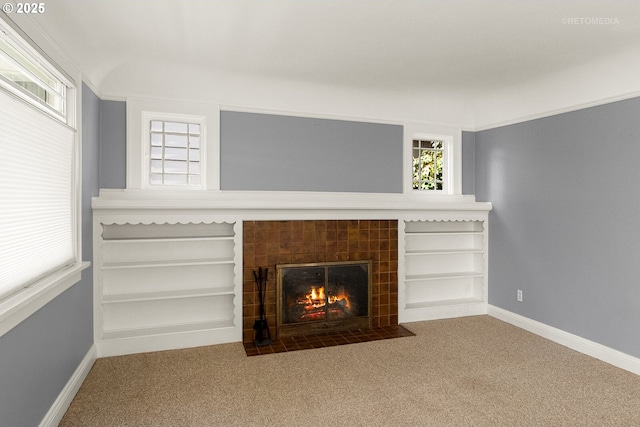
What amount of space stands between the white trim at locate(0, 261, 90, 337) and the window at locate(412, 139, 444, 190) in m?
3.76

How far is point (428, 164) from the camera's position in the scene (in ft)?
16.3

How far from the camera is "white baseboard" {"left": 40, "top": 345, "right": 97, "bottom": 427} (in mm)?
2363

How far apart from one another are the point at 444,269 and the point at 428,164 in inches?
53.6

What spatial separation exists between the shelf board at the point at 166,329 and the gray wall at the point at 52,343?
29cm

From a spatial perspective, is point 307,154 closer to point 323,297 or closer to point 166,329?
point 323,297

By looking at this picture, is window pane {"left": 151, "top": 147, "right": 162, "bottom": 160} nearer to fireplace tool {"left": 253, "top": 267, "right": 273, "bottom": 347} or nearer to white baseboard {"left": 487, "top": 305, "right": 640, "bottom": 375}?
fireplace tool {"left": 253, "top": 267, "right": 273, "bottom": 347}

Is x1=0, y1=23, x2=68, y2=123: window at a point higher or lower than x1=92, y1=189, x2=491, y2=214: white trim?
higher

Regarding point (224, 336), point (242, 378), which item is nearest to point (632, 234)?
point (242, 378)

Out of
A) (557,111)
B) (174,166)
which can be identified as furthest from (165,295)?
(557,111)

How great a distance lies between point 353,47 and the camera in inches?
126

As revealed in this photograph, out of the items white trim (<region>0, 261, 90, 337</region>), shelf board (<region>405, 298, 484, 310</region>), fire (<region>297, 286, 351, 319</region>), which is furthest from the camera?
shelf board (<region>405, 298, 484, 310</region>)

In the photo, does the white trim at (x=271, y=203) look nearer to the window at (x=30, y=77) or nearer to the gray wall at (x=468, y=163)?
the gray wall at (x=468, y=163)

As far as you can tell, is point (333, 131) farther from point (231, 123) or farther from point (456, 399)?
point (456, 399)

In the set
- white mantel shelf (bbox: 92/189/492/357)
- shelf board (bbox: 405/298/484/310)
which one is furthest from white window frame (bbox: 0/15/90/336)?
shelf board (bbox: 405/298/484/310)
